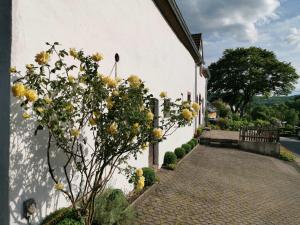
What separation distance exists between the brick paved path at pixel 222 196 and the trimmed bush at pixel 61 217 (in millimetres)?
1884

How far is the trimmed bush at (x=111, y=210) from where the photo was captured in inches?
181

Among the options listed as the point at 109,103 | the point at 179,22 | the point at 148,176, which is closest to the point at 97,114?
the point at 109,103

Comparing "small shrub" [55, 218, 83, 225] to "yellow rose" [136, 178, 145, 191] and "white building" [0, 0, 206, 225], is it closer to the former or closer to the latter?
"white building" [0, 0, 206, 225]

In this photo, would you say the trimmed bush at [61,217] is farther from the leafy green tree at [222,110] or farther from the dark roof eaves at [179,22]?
the leafy green tree at [222,110]

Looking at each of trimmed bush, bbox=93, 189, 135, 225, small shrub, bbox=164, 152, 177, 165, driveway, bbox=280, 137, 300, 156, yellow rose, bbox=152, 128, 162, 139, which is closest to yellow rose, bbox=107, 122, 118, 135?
yellow rose, bbox=152, 128, 162, 139

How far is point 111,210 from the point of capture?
4.72 meters

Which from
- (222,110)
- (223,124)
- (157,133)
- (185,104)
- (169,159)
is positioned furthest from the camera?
(222,110)

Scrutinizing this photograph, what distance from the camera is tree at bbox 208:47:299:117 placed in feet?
133

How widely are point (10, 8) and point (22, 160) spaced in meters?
1.87

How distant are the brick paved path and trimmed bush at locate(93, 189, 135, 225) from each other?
1.87 feet

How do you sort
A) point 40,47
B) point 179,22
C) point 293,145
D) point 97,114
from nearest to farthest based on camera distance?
point 40,47, point 97,114, point 179,22, point 293,145

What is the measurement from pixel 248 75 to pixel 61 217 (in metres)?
42.8

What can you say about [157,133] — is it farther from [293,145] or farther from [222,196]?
[293,145]

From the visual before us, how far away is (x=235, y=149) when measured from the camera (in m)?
17.0
